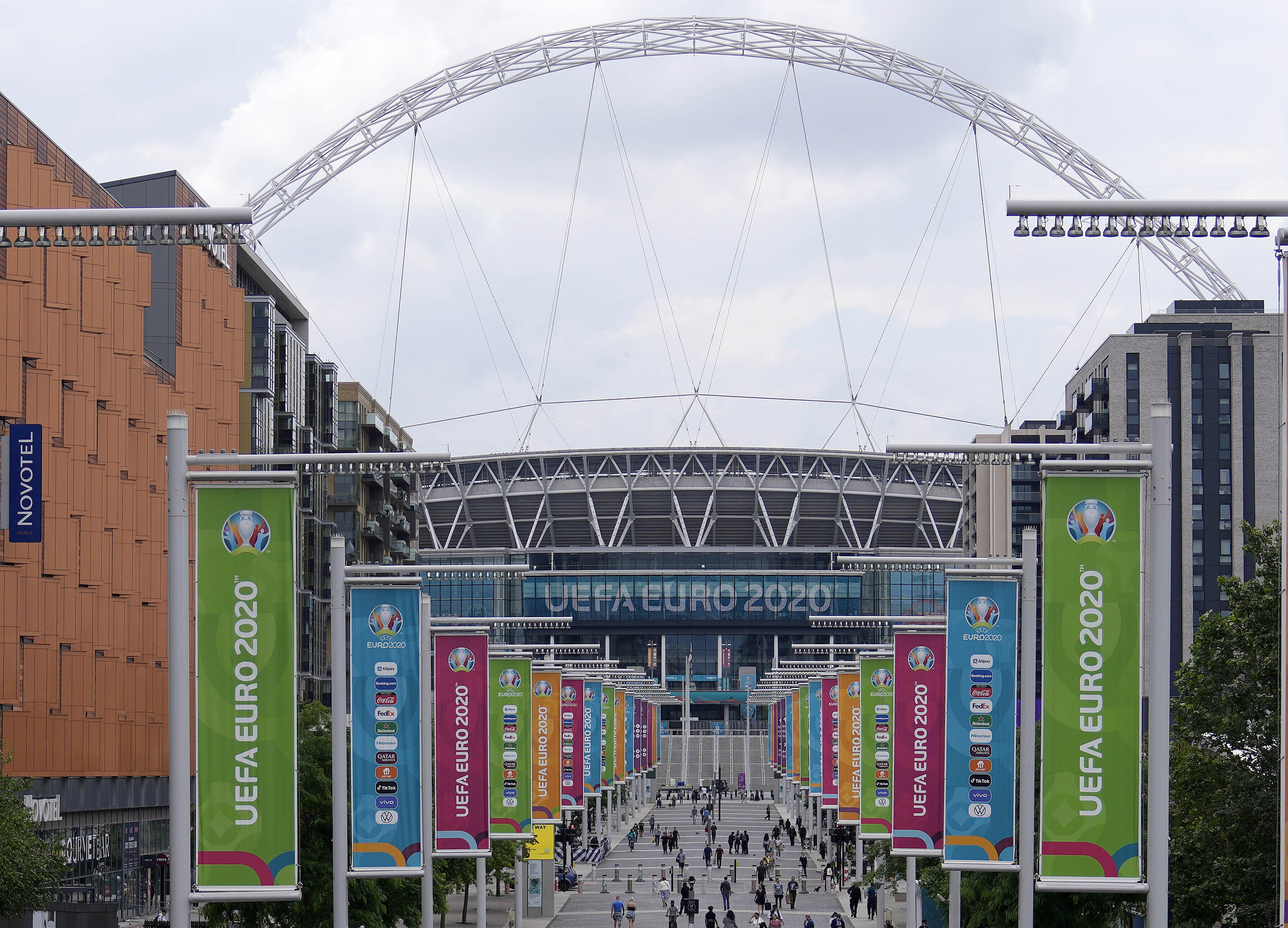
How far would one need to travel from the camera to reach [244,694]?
23391mm

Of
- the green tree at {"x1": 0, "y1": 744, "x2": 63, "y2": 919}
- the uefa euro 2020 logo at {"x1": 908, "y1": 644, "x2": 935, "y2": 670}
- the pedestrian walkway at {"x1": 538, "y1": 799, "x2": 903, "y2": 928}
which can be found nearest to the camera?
the uefa euro 2020 logo at {"x1": 908, "y1": 644, "x2": 935, "y2": 670}

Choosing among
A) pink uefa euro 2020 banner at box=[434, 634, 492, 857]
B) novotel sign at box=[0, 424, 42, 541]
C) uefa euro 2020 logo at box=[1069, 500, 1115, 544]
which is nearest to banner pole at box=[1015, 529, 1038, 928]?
uefa euro 2020 logo at box=[1069, 500, 1115, 544]

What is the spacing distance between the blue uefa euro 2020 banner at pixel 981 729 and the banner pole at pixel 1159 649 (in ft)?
17.7

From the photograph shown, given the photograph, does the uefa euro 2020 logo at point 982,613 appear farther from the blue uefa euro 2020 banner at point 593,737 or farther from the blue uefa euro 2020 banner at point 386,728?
the blue uefa euro 2020 banner at point 593,737

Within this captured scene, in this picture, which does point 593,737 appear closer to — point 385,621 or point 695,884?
point 695,884

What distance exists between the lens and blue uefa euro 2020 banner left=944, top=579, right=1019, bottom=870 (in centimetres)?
2819

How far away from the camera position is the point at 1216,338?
15375cm

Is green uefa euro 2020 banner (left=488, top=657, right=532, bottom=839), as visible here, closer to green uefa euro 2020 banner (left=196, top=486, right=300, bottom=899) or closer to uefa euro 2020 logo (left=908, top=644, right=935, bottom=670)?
uefa euro 2020 logo (left=908, top=644, right=935, bottom=670)

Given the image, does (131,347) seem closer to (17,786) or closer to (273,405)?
(17,786)

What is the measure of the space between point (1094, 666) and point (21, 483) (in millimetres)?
29678

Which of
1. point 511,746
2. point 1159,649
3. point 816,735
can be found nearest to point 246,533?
point 1159,649

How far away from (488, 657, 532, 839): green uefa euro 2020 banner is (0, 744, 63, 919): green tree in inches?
431

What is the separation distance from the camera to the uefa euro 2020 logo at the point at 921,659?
120 ft

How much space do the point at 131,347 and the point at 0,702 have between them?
1928 cm
